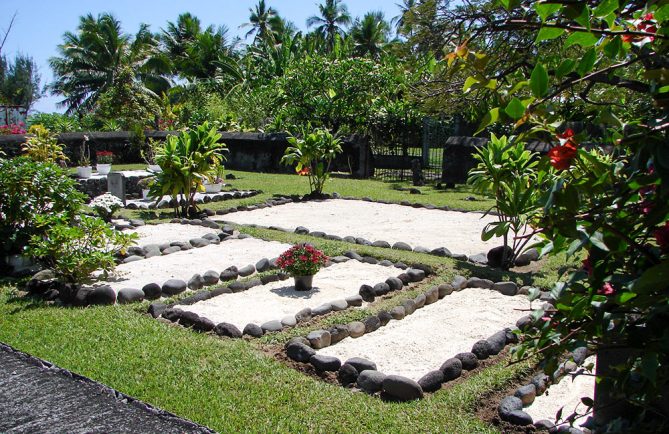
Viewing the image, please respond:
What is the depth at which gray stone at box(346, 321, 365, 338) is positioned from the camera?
559 cm

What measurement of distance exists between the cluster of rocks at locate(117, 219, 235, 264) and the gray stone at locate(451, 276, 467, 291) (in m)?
3.54

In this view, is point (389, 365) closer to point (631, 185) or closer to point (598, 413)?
point (598, 413)

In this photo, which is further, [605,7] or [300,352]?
[300,352]

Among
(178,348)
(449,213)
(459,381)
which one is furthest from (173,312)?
(449,213)

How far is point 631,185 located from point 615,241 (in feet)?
0.68

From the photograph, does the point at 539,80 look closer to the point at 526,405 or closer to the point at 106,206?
the point at 526,405

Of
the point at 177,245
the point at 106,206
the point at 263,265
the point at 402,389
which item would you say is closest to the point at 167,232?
the point at 106,206

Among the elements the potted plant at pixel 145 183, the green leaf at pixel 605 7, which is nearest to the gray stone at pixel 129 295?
the potted plant at pixel 145 183

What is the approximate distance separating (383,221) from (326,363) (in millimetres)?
6338

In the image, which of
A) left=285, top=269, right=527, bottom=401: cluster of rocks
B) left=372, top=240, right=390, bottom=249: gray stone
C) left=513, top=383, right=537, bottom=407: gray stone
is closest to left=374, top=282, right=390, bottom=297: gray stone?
left=285, top=269, right=527, bottom=401: cluster of rocks

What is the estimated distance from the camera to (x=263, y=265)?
7699 mm

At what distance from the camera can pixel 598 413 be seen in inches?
107

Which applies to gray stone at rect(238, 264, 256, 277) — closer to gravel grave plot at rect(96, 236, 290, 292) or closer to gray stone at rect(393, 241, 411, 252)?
gravel grave plot at rect(96, 236, 290, 292)

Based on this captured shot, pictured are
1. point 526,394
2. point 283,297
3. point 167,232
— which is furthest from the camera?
point 167,232
